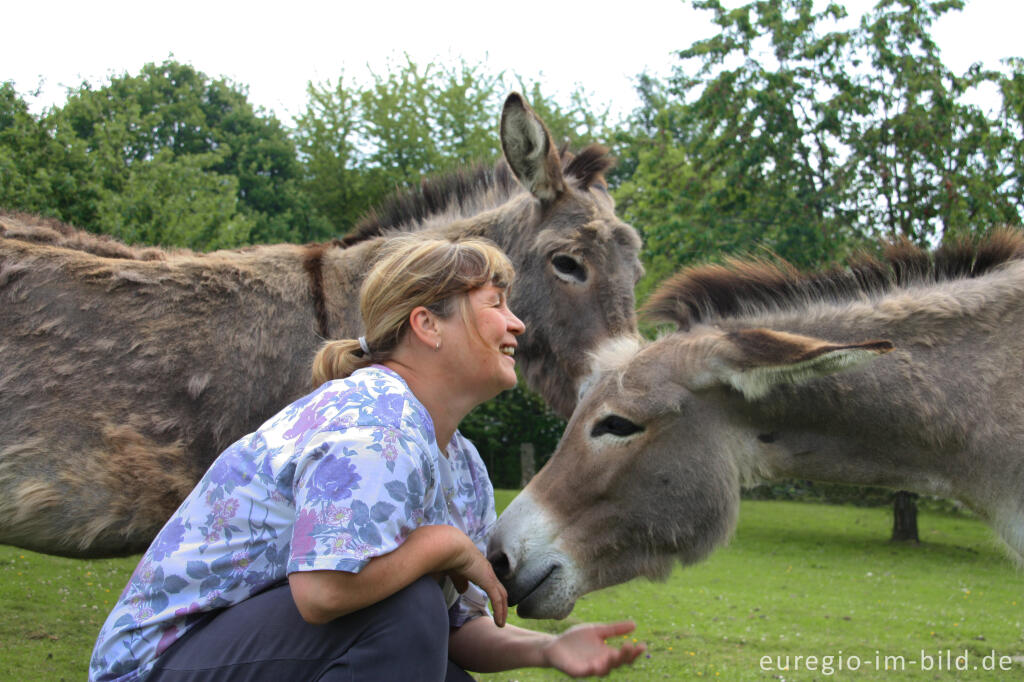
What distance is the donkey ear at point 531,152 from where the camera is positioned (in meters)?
4.65

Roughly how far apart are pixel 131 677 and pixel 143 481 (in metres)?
1.42

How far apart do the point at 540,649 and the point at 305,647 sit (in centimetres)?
78

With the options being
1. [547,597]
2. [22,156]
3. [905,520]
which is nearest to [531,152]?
[547,597]

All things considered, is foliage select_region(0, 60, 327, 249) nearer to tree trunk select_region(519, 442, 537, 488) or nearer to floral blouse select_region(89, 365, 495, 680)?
floral blouse select_region(89, 365, 495, 680)

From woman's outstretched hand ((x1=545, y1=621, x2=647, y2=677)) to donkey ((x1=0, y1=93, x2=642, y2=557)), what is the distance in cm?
203

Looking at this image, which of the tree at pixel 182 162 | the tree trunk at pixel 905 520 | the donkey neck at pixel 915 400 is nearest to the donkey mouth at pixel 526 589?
the donkey neck at pixel 915 400

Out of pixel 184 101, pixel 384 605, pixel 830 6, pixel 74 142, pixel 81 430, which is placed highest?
pixel 184 101

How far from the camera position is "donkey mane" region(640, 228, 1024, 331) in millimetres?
3170

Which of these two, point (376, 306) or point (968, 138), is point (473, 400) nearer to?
point (376, 306)

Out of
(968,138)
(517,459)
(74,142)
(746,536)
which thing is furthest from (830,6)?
(517,459)

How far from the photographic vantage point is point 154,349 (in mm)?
3709

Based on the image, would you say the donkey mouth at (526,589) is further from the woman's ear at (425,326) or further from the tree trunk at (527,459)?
the tree trunk at (527,459)

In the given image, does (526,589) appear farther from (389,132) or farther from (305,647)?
(389,132)

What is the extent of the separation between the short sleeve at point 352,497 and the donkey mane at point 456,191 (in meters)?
2.88
